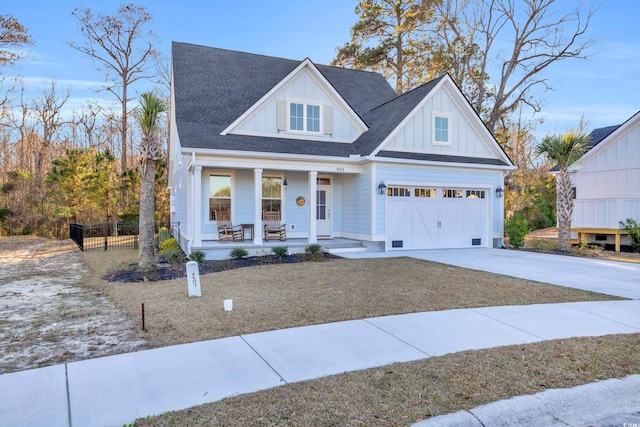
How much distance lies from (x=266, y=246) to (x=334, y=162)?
3789 millimetres

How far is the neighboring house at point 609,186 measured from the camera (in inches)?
609

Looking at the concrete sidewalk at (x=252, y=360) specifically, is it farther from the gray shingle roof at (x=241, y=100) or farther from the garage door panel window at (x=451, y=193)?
the garage door panel window at (x=451, y=193)

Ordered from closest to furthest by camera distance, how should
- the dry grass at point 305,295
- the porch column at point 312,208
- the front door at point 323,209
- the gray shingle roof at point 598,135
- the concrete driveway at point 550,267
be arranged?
the dry grass at point 305,295
the concrete driveway at point 550,267
the porch column at point 312,208
the front door at point 323,209
the gray shingle roof at point 598,135

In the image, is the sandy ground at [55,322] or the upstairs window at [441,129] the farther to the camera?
the upstairs window at [441,129]

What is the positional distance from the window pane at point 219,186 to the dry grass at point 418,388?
10.7 m

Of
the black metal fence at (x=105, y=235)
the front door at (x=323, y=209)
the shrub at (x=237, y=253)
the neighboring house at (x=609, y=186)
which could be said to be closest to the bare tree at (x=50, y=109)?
the black metal fence at (x=105, y=235)

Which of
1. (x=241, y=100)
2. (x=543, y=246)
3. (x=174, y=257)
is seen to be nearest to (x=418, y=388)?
(x=174, y=257)

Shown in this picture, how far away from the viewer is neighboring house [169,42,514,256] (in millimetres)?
13125

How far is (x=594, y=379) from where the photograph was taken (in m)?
3.71

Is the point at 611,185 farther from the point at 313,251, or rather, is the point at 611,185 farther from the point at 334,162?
the point at 313,251

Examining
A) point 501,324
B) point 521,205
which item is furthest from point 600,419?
point 521,205

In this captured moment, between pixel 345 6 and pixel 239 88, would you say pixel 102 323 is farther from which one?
pixel 345 6

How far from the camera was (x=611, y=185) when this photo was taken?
16.6m

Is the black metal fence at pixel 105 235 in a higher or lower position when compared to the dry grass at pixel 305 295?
higher
